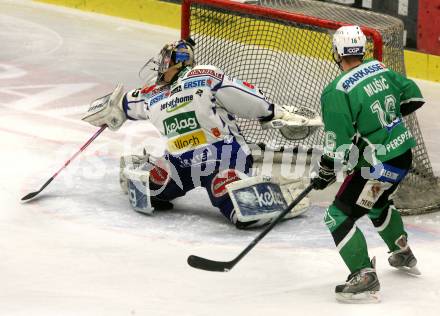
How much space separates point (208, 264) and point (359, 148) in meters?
0.85

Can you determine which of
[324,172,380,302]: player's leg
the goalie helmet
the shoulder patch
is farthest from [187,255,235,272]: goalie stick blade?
the goalie helmet

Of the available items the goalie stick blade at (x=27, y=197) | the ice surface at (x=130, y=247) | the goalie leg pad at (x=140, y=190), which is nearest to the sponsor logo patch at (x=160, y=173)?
the goalie leg pad at (x=140, y=190)

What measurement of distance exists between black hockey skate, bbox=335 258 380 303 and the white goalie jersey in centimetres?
144

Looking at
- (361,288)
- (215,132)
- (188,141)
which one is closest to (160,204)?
(188,141)

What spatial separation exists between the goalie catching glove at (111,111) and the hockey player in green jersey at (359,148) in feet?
6.40

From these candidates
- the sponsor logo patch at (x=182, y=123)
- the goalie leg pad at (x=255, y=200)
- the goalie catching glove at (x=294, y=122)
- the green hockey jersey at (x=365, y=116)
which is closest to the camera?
the green hockey jersey at (x=365, y=116)

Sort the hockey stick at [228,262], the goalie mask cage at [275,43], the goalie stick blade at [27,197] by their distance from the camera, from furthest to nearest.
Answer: the goalie mask cage at [275,43], the goalie stick blade at [27,197], the hockey stick at [228,262]

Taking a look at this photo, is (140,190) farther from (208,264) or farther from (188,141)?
(208,264)

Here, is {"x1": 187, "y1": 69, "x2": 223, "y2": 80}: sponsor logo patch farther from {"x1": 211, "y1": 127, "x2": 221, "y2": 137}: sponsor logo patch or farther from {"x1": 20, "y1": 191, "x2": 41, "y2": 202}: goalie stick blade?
{"x1": 20, "y1": 191, "x2": 41, "y2": 202}: goalie stick blade

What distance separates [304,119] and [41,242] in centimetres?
157

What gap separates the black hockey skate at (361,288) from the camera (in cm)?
543

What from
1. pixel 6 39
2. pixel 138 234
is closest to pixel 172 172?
pixel 138 234

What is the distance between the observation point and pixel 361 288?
5.42m

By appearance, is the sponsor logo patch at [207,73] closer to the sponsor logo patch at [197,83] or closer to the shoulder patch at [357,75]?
the sponsor logo patch at [197,83]
